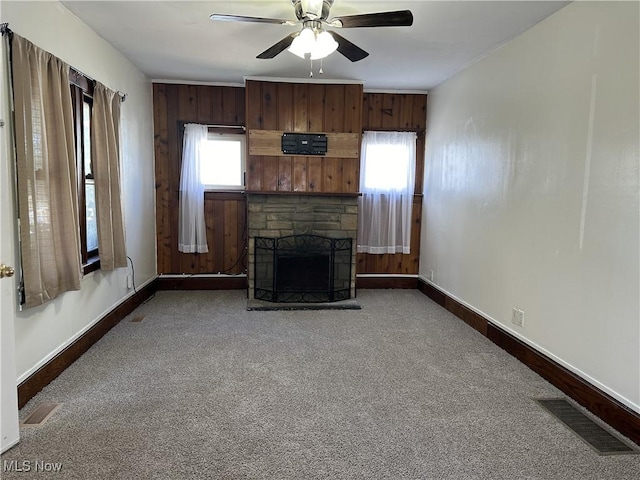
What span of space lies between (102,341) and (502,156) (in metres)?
3.61

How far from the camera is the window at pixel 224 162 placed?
5027 millimetres

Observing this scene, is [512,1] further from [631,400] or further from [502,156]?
[631,400]

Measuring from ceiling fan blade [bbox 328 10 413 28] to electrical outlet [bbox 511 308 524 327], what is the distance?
7.24ft

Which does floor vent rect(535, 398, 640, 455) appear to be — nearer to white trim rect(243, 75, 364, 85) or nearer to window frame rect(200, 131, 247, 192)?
white trim rect(243, 75, 364, 85)

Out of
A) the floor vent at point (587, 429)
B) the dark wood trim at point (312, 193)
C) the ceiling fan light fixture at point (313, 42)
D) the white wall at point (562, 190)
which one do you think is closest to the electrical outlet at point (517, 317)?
the white wall at point (562, 190)

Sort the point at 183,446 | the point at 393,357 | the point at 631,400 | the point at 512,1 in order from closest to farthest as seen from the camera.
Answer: the point at 183,446 → the point at 631,400 → the point at 512,1 → the point at 393,357

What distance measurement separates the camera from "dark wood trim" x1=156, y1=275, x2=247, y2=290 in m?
5.07

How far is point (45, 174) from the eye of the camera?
243 centimetres

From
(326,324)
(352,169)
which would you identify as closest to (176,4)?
(352,169)

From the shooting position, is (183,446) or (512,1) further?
(512,1)

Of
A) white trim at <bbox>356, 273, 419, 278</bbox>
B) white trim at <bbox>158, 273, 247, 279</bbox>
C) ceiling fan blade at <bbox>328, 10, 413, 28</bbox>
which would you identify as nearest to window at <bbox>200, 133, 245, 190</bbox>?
white trim at <bbox>158, 273, 247, 279</bbox>

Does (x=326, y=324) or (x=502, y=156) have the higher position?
(x=502, y=156)

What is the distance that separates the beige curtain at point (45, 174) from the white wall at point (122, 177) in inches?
6.1

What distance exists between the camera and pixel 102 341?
10.8 feet
